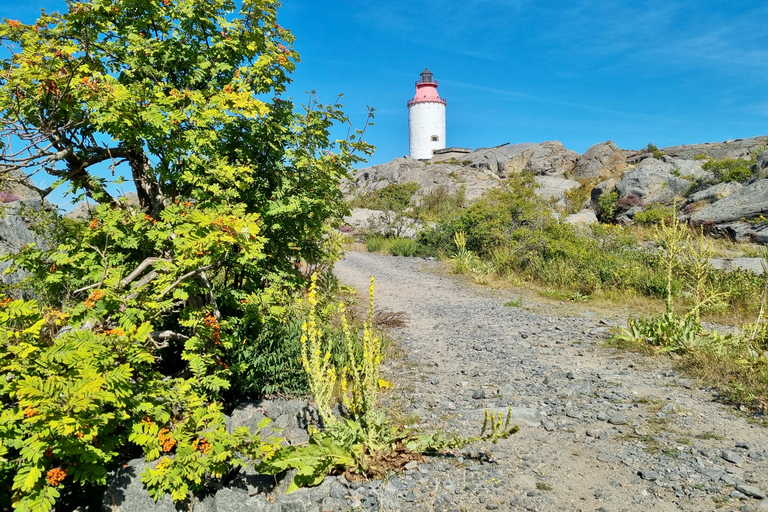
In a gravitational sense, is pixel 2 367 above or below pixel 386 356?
above

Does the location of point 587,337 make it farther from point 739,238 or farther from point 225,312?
point 739,238

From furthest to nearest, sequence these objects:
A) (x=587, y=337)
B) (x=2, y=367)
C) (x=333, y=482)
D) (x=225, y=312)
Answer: (x=587, y=337) < (x=225, y=312) < (x=333, y=482) < (x=2, y=367)

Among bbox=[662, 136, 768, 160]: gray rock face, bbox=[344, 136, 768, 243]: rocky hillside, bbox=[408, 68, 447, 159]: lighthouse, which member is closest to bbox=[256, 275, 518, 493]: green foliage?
bbox=[344, 136, 768, 243]: rocky hillside

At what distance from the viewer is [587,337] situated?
22.5ft

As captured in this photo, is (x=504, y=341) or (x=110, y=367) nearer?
(x=110, y=367)

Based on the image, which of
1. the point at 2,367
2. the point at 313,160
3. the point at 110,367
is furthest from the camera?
the point at 313,160

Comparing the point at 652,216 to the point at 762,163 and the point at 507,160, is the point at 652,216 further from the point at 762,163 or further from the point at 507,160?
the point at 507,160

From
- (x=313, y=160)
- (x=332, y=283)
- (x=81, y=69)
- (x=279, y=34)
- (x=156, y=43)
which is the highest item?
(x=279, y=34)

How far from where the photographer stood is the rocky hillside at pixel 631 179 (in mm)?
14820

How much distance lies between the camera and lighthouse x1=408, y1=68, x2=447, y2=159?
191ft

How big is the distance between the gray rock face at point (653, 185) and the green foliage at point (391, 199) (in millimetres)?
11031

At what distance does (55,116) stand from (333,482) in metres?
3.57

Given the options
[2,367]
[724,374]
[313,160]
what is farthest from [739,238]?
[2,367]

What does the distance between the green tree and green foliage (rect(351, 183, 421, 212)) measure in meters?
19.9
